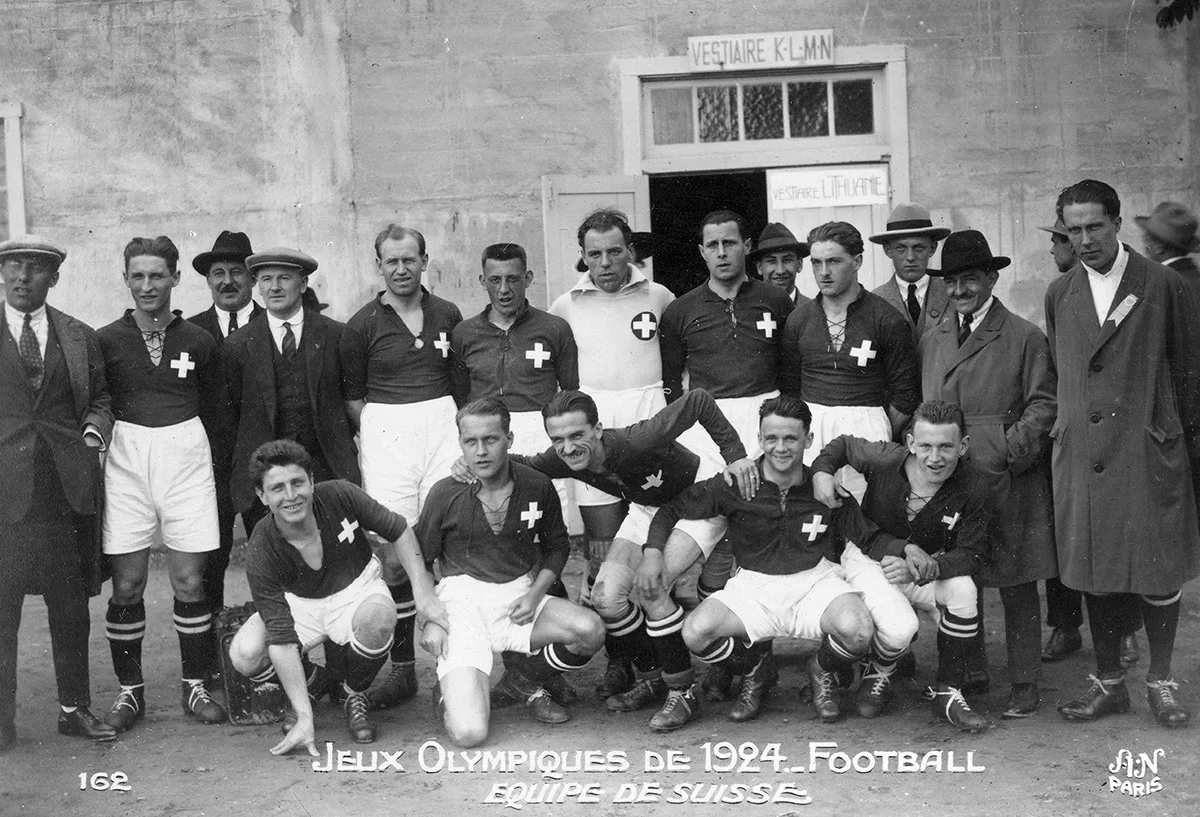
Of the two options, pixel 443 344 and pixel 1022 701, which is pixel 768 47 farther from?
pixel 1022 701

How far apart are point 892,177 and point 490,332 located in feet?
11.5

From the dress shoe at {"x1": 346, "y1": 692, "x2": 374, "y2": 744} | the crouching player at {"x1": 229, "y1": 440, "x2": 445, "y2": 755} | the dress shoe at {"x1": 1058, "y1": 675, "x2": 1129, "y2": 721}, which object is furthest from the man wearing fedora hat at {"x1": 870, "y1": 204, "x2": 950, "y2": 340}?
the dress shoe at {"x1": 346, "y1": 692, "x2": 374, "y2": 744}

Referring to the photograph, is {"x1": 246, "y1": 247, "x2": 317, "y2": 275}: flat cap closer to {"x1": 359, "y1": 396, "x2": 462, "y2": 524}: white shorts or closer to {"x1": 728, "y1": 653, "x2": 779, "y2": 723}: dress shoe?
{"x1": 359, "y1": 396, "x2": 462, "y2": 524}: white shorts

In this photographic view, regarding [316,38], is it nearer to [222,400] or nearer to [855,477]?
[222,400]

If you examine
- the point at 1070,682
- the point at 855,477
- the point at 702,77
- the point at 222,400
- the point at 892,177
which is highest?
the point at 702,77

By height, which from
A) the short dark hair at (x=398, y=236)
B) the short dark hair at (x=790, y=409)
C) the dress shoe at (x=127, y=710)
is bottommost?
the dress shoe at (x=127, y=710)

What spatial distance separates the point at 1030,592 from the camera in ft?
A: 16.9

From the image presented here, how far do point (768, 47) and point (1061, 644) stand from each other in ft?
13.6

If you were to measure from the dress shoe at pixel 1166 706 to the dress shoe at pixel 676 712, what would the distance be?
5.53ft

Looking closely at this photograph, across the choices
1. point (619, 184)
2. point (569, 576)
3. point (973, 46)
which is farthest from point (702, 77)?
point (569, 576)

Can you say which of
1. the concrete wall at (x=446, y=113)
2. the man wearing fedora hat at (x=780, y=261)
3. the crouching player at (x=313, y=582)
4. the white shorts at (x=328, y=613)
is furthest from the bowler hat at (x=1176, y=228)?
the white shorts at (x=328, y=613)

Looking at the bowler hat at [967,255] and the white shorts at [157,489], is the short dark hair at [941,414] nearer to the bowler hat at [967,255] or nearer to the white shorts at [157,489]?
the bowler hat at [967,255]

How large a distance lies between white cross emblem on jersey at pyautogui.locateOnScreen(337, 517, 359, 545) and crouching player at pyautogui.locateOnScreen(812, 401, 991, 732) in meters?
1.80

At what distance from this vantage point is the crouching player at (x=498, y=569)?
513 centimetres
